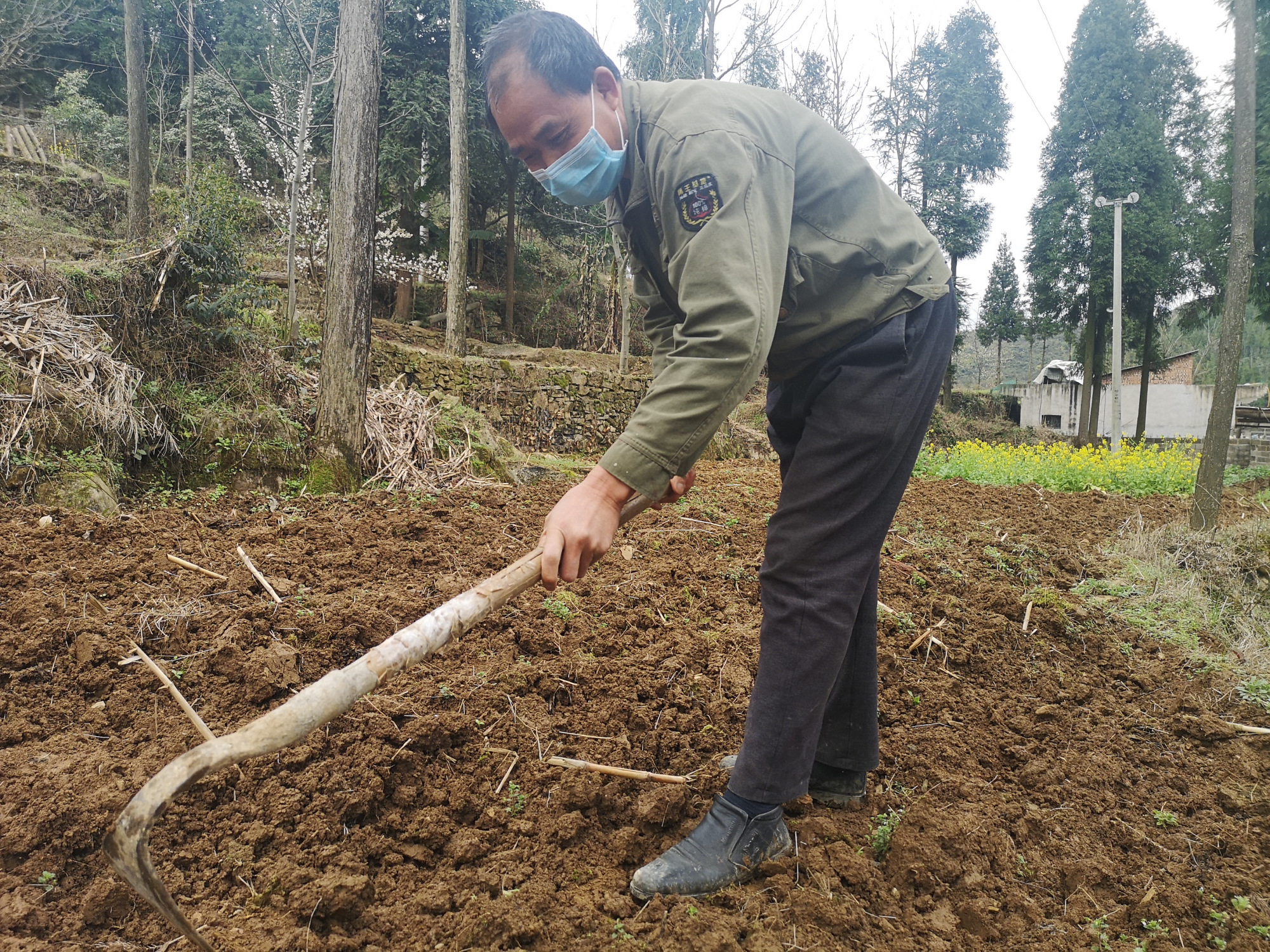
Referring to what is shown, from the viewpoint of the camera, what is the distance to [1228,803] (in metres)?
2.04

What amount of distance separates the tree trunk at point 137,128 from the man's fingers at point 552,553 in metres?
11.4

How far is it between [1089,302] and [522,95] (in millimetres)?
24754

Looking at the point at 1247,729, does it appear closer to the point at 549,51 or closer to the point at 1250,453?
the point at 549,51

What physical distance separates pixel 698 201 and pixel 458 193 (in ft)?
38.1

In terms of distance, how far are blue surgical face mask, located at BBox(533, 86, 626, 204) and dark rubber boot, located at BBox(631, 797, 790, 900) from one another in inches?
56.7

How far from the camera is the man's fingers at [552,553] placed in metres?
1.40

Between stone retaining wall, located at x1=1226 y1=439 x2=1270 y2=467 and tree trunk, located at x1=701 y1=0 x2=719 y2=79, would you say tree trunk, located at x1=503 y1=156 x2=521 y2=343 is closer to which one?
tree trunk, located at x1=701 y1=0 x2=719 y2=79

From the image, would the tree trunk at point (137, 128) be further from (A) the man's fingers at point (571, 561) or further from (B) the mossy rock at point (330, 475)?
(A) the man's fingers at point (571, 561)

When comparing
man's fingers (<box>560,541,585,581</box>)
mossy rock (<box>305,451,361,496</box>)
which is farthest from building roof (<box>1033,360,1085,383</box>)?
man's fingers (<box>560,541,585,581</box>)

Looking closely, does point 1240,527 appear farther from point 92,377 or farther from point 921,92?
point 921,92

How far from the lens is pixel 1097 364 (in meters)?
22.0

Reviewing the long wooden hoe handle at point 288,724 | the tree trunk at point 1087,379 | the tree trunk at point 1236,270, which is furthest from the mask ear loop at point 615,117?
the tree trunk at point 1087,379

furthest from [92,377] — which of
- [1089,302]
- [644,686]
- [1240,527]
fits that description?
[1089,302]

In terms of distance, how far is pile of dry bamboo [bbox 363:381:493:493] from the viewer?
5.74 m
